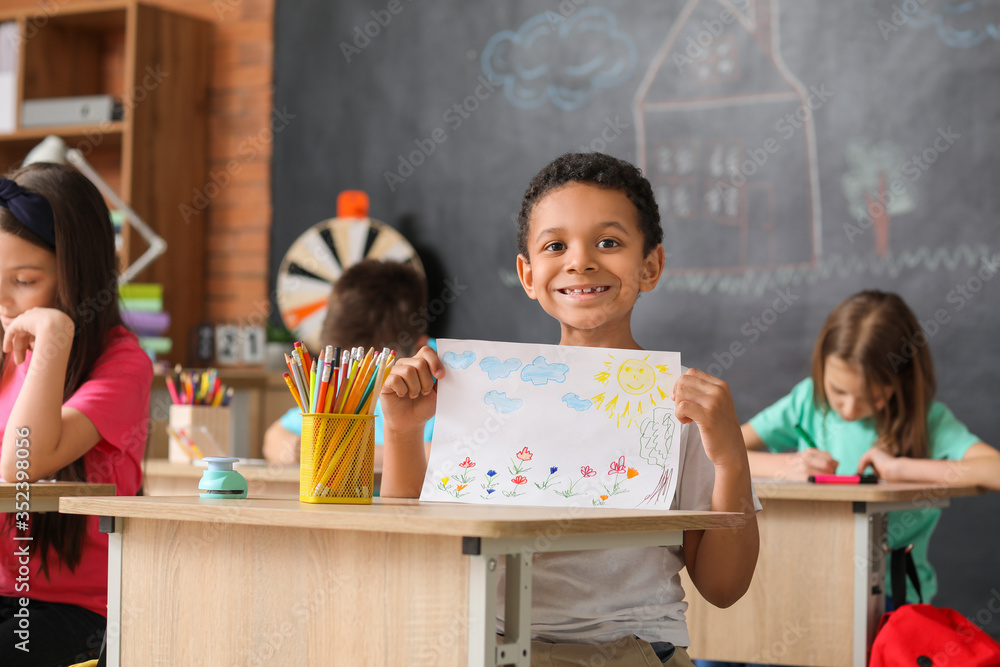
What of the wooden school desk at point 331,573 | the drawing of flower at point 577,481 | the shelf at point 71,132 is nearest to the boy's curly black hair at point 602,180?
the drawing of flower at point 577,481

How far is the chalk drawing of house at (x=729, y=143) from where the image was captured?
12.5ft

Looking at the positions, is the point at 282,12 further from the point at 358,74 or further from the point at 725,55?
the point at 725,55

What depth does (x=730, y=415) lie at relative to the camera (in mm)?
1355

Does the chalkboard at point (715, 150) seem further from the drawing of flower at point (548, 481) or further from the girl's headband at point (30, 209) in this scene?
the drawing of flower at point (548, 481)

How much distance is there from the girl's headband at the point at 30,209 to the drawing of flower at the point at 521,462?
1.10 meters

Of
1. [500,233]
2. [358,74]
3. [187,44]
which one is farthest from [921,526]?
[187,44]

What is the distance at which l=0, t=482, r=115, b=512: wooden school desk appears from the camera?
1.64 metres

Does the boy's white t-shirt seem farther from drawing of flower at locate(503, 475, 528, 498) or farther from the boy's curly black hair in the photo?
the boy's curly black hair

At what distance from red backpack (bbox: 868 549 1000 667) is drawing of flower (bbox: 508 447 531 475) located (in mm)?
1067

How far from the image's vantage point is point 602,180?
1614mm

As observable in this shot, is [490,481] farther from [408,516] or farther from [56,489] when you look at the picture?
[56,489]

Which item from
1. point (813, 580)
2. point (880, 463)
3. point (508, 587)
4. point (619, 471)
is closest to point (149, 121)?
point (880, 463)

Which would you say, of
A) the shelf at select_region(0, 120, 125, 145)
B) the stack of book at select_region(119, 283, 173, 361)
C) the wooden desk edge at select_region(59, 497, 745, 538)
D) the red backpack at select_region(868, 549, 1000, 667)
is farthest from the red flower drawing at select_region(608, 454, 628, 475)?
the shelf at select_region(0, 120, 125, 145)

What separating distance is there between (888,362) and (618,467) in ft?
5.71
